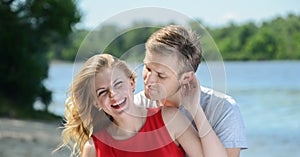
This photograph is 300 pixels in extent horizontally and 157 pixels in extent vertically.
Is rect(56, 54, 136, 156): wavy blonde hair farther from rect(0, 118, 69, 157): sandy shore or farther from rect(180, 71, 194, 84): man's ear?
rect(0, 118, 69, 157): sandy shore

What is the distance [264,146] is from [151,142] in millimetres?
11808

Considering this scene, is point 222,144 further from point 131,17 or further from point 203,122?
point 131,17

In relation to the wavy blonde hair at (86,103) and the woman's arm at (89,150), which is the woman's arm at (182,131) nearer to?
the wavy blonde hair at (86,103)

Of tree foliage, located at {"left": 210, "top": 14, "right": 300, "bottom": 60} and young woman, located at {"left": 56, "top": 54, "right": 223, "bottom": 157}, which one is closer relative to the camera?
young woman, located at {"left": 56, "top": 54, "right": 223, "bottom": 157}

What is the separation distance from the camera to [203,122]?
2.32 meters

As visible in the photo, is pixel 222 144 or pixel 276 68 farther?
pixel 276 68

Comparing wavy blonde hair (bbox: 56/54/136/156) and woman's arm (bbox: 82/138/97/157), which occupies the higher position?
wavy blonde hair (bbox: 56/54/136/156)

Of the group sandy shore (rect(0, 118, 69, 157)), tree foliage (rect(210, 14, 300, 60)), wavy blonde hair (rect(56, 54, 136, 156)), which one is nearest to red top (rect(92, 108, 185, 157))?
wavy blonde hair (rect(56, 54, 136, 156))

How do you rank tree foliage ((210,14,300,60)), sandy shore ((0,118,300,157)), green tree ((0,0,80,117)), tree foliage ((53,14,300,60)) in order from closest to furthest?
sandy shore ((0,118,300,157)) < green tree ((0,0,80,117)) < tree foliage ((53,14,300,60)) < tree foliage ((210,14,300,60))

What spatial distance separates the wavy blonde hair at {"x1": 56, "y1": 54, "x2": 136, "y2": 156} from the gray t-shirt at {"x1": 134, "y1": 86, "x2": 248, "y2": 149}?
0.56 ft

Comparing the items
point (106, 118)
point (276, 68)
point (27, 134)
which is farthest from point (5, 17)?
point (276, 68)

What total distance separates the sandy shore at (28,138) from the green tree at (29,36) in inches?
34.9

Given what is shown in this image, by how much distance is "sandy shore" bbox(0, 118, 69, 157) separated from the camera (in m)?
9.90

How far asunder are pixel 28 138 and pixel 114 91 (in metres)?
10.2
